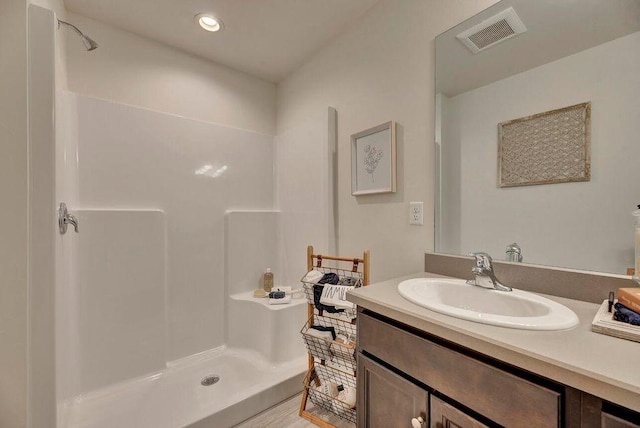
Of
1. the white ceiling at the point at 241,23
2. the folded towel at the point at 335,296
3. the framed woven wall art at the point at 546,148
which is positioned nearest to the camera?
the framed woven wall art at the point at 546,148

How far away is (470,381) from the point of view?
67cm

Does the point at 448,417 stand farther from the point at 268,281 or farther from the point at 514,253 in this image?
the point at 268,281

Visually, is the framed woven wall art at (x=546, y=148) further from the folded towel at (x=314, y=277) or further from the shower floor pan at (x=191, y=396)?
the shower floor pan at (x=191, y=396)

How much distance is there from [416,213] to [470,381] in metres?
0.86

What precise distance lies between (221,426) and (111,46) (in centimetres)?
236

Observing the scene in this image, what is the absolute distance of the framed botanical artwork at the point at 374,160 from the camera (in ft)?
4.93

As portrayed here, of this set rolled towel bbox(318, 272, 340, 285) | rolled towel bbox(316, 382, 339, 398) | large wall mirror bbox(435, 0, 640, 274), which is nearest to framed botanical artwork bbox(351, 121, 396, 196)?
large wall mirror bbox(435, 0, 640, 274)

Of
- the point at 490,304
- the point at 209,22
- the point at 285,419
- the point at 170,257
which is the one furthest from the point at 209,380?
the point at 209,22

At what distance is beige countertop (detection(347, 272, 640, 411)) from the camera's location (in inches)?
18.7

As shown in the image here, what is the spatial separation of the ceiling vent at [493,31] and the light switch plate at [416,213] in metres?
0.73

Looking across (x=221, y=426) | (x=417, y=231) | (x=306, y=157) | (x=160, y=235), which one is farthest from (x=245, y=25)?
(x=221, y=426)

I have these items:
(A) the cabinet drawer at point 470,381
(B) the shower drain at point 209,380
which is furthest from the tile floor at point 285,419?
(A) the cabinet drawer at point 470,381

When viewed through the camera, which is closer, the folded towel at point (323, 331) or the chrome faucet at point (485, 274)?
the chrome faucet at point (485, 274)

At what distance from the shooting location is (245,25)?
1744mm
